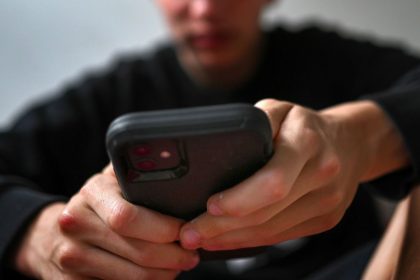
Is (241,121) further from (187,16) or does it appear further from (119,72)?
(119,72)

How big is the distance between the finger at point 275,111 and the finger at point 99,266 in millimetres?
138

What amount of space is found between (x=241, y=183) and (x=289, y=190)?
0.03 metres

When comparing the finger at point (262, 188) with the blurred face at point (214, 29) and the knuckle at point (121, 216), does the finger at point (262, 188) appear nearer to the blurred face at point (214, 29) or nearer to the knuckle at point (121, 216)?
the knuckle at point (121, 216)

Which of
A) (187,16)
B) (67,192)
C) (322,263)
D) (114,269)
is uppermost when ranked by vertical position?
(187,16)

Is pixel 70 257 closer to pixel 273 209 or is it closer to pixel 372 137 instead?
pixel 273 209

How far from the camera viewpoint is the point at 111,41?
1.04 meters

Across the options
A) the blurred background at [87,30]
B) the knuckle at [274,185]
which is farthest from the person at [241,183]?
the blurred background at [87,30]

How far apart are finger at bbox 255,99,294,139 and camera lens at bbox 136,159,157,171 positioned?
0.08m

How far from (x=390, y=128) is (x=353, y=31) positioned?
57 cm

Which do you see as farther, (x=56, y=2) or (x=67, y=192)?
(x=56, y=2)

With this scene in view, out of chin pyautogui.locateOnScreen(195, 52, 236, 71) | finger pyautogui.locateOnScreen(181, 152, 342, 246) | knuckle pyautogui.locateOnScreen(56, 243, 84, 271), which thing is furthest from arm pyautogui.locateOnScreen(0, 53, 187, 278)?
finger pyautogui.locateOnScreen(181, 152, 342, 246)

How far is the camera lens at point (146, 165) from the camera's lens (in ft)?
0.97

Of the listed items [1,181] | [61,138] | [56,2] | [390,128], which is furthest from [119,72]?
[390,128]

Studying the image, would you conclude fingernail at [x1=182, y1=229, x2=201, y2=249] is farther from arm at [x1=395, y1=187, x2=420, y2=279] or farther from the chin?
the chin
